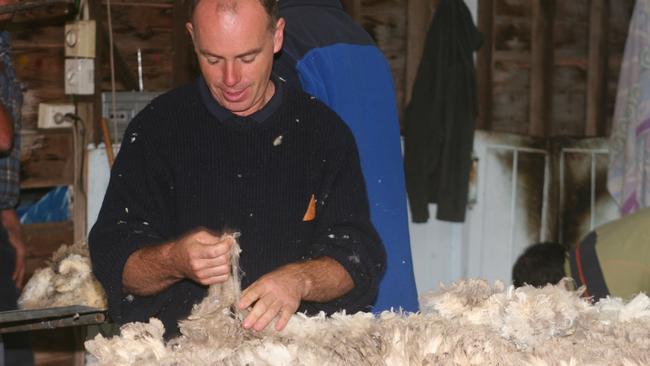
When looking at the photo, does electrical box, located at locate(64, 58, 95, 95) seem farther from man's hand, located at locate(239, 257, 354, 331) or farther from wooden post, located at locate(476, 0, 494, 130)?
man's hand, located at locate(239, 257, 354, 331)

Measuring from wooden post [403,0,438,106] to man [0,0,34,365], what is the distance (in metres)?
2.49

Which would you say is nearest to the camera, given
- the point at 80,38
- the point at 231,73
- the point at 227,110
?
the point at 231,73

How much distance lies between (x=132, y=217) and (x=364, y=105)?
0.77 meters

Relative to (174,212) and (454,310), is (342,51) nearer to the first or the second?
(174,212)

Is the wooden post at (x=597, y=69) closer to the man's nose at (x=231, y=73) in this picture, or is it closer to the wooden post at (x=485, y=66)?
the wooden post at (x=485, y=66)

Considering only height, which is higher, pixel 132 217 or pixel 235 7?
pixel 235 7

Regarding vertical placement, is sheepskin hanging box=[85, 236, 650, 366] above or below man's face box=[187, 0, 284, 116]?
below

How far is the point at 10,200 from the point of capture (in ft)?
15.1

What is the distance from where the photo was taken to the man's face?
2.18m

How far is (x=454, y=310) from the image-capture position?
1.96 metres

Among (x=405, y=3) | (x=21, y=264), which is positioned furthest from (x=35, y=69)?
(x=405, y=3)

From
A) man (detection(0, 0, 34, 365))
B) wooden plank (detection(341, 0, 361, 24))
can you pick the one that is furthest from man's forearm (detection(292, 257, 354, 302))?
wooden plank (detection(341, 0, 361, 24))

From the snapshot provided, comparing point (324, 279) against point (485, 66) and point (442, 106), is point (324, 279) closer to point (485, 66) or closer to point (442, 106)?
point (442, 106)

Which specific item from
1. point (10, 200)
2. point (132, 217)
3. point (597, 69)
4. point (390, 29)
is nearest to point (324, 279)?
point (132, 217)
